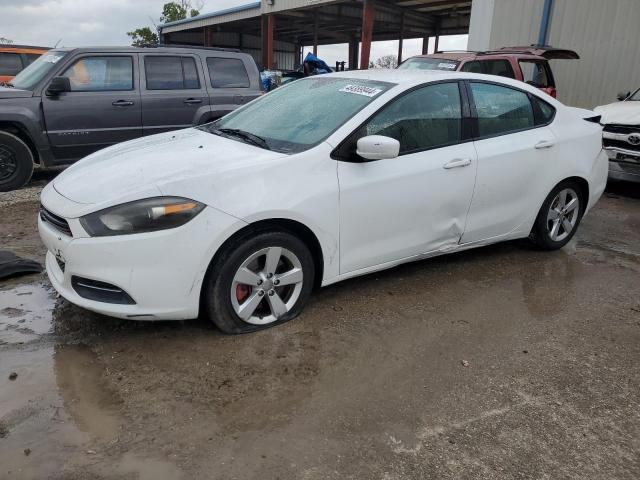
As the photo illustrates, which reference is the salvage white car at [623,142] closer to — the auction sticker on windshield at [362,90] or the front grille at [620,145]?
the front grille at [620,145]

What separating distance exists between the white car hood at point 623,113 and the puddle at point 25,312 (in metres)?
7.38

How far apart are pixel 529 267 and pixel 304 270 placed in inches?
90.0

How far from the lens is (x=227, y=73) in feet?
25.8

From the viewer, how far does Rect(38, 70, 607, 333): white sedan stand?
115 inches

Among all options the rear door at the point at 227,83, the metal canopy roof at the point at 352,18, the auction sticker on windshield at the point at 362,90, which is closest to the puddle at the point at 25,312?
the auction sticker on windshield at the point at 362,90

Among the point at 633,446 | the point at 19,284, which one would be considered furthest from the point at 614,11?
the point at 19,284

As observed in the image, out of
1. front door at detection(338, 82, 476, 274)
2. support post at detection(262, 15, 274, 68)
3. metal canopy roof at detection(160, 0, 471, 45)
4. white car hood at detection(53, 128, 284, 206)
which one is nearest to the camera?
white car hood at detection(53, 128, 284, 206)

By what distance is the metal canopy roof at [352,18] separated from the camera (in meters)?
22.5

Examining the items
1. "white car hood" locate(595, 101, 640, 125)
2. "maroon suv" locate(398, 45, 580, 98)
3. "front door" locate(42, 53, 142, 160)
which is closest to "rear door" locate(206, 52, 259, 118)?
"front door" locate(42, 53, 142, 160)

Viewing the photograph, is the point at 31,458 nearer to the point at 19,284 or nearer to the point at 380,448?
the point at 380,448

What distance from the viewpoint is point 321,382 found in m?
2.88

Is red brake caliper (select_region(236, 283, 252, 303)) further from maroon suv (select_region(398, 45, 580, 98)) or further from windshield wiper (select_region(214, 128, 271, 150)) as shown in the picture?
maroon suv (select_region(398, 45, 580, 98))

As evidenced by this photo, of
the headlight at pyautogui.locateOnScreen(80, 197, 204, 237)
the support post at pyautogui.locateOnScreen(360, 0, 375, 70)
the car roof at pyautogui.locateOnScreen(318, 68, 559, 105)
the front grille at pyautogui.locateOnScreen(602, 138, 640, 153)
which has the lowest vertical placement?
the front grille at pyautogui.locateOnScreen(602, 138, 640, 153)

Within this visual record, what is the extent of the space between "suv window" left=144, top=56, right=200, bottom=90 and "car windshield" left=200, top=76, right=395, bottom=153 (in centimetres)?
353
